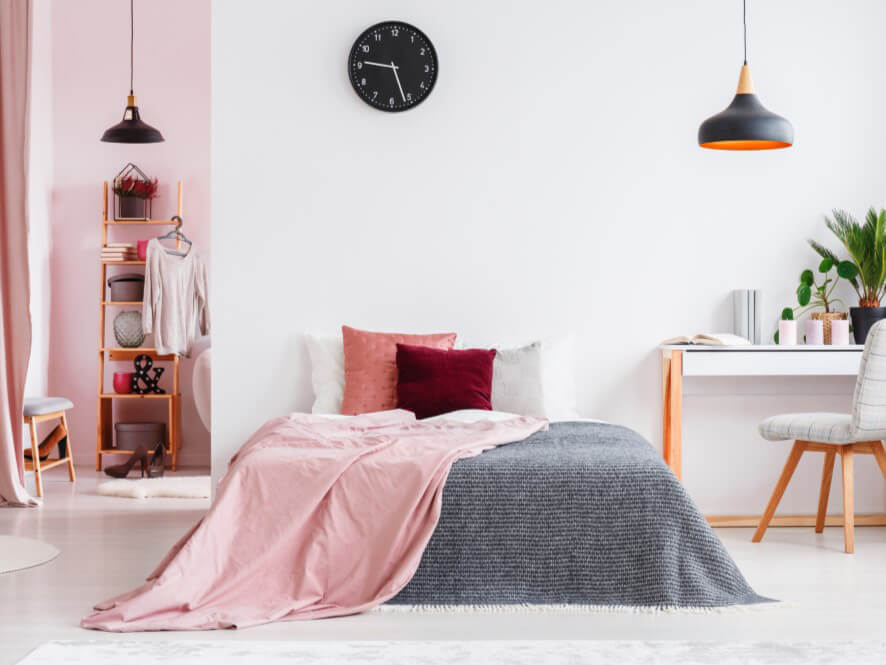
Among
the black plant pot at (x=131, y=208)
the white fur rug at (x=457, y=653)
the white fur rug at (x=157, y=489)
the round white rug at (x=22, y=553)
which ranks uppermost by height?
the black plant pot at (x=131, y=208)

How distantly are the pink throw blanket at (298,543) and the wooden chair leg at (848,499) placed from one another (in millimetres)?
1860

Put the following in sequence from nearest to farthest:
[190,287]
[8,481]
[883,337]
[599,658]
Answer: [599,658], [883,337], [8,481], [190,287]

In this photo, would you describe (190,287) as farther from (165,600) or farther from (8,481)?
(165,600)

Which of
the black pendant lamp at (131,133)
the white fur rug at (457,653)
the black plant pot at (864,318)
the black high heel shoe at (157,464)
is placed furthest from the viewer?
the black high heel shoe at (157,464)

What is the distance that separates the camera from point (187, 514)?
5277 mm

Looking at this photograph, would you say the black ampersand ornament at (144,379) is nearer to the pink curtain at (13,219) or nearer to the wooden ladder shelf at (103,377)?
the wooden ladder shelf at (103,377)

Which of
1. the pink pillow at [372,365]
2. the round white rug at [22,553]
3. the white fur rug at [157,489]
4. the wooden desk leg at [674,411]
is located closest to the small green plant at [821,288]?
the wooden desk leg at [674,411]

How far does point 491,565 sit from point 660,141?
2.63 meters

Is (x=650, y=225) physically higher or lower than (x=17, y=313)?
higher

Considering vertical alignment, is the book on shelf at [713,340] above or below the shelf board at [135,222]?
below

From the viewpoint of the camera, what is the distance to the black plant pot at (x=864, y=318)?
16.2 feet

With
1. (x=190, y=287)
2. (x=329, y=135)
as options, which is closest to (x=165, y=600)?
(x=329, y=135)

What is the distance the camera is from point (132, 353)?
7.17m

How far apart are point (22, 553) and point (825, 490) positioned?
11.8 feet
